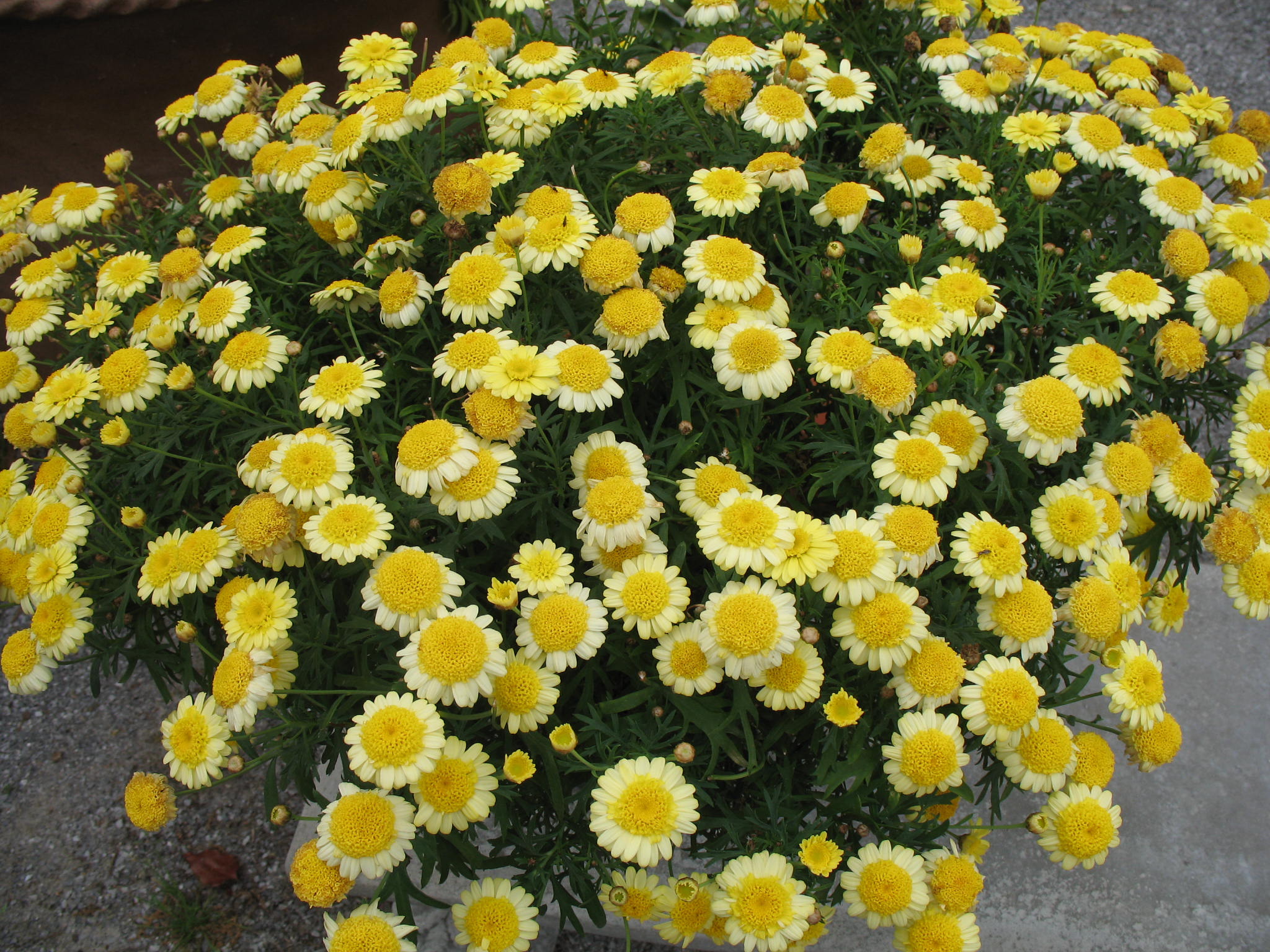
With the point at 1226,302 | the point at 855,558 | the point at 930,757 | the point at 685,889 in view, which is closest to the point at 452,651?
the point at 685,889

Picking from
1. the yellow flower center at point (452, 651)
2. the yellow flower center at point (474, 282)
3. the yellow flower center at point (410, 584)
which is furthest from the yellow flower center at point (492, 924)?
the yellow flower center at point (474, 282)

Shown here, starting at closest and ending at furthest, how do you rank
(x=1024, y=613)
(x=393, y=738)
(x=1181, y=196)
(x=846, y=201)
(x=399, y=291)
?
1. (x=393, y=738)
2. (x=1024, y=613)
3. (x=399, y=291)
4. (x=846, y=201)
5. (x=1181, y=196)

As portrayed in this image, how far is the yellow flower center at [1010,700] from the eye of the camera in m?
1.80

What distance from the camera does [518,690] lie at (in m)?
1.83

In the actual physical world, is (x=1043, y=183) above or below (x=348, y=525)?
above

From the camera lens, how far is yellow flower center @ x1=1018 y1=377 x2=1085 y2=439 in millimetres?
1992

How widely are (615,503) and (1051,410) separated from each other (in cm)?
100

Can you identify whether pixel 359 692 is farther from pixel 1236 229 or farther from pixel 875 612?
pixel 1236 229

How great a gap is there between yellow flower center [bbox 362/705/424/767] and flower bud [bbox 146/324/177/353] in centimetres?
116

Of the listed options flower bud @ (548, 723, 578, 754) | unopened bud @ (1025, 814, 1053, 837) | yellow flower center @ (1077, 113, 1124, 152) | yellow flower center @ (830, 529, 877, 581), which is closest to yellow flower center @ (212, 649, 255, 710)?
flower bud @ (548, 723, 578, 754)

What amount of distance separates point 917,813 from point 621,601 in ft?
2.64

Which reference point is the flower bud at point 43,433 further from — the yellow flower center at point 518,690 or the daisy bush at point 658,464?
the yellow flower center at point 518,690

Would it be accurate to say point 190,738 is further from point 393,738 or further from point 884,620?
point 884,620

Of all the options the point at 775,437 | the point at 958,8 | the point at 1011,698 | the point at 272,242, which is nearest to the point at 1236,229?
the point at 958,8
